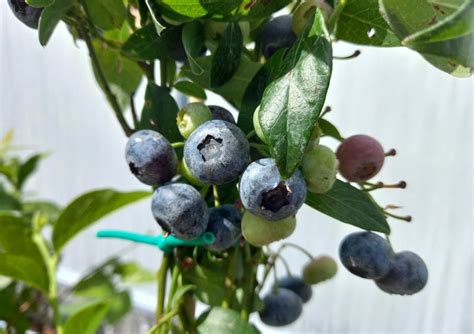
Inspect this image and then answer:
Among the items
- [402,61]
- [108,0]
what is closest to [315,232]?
[402,61]

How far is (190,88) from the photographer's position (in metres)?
0.57

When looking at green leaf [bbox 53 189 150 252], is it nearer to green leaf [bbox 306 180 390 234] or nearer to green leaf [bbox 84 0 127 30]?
green leaf [bbox 84 0 127 30]

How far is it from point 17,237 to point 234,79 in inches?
21.3

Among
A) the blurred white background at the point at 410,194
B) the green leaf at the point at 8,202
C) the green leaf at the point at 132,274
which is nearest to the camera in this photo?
the green leaf at the point at 8,202

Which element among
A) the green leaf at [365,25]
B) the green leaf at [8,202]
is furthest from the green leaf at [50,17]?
the green leaf at [8,202]

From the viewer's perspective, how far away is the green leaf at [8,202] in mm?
1210

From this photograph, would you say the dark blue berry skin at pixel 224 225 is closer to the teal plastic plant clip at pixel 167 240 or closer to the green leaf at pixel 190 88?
the teal plastic plant clip at pixel 167 240

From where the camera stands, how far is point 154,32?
1.59 ft

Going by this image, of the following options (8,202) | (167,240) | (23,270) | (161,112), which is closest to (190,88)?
(161,112)

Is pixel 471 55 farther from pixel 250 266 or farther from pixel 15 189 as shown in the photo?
pixel 15 189

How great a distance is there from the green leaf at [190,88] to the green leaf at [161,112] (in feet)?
0.09

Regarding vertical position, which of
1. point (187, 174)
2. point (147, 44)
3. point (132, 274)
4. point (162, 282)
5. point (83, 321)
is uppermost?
point (147, 44)

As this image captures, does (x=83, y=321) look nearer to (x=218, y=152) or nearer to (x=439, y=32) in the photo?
(x=218, y=152)

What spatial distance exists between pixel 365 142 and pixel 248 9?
0.51 ft
